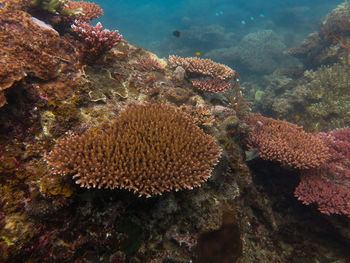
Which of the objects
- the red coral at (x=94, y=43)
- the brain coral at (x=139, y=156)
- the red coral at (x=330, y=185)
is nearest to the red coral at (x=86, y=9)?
the red coral at (x=94, y=43)

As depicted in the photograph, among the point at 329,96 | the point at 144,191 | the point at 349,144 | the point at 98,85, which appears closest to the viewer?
the point at 144,191

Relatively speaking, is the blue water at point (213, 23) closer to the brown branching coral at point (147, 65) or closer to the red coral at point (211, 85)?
Answer: the red coral at point (211, 85)

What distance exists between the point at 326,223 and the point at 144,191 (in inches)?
211

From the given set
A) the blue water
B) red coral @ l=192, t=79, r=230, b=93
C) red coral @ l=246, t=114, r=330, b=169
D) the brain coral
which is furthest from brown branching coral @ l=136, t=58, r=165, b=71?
the blue water

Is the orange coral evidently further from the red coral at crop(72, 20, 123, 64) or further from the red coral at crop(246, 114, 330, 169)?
the red coral at crop(246, 114, 330, 169)

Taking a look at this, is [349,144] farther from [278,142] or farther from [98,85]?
[98,85]

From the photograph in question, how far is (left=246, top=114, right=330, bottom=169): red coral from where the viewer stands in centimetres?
473

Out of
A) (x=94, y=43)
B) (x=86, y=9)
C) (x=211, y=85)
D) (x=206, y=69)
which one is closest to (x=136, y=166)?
(x=94, y=43)

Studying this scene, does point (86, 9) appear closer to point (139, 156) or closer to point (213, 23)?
point (139, 156)

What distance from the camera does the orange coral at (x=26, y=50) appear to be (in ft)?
9.99

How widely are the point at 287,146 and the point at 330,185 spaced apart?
160 centimetres

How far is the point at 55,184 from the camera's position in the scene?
2709 mm

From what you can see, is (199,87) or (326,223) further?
(199,87)

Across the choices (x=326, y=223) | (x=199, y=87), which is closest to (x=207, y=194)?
(x=199, y=87)
